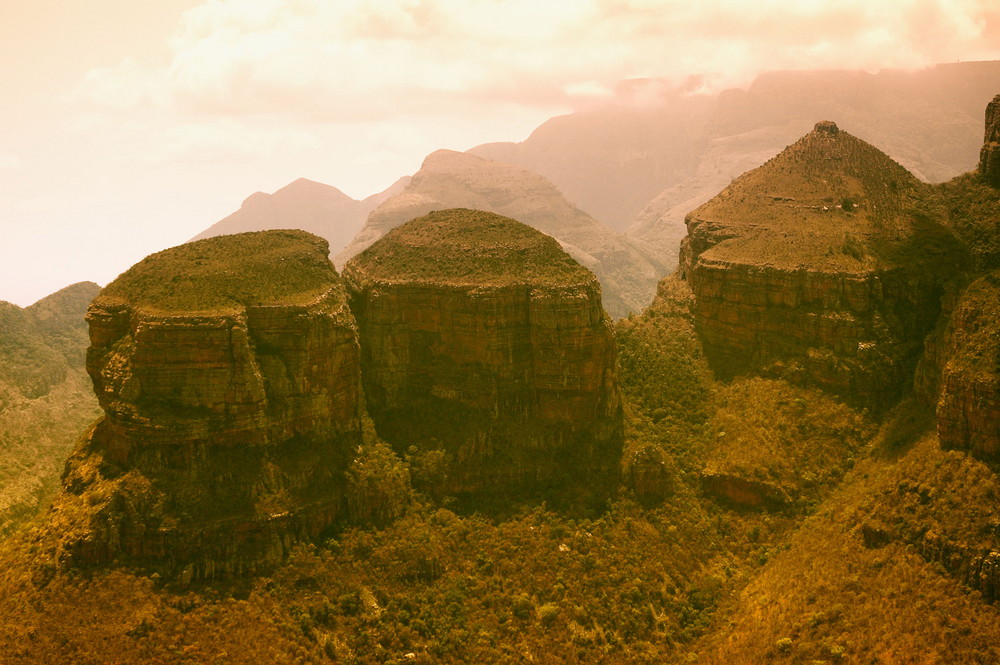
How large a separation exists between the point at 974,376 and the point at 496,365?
2306 cm

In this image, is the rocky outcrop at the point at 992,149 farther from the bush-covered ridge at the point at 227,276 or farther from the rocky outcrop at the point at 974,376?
the bush-covered ridge at the point at 227,276

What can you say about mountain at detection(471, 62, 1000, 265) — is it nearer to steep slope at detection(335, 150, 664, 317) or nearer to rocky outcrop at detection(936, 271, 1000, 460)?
steep slope at detection(335, 150, 664, 317)

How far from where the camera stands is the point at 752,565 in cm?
4084

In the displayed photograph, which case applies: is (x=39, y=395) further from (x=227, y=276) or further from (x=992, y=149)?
(x=992, y=149)

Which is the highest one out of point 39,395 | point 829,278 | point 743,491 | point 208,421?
point 829,278

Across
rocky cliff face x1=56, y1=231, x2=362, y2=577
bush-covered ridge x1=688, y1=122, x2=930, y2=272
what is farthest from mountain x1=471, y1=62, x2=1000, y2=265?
rocky cliff face x1=56, y1=231, x2=362, y2=577

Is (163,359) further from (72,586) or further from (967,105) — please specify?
(967,105)

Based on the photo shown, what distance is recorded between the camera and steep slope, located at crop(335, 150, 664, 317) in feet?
453

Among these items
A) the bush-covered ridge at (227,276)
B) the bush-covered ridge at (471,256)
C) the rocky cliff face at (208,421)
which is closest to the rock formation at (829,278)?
the bush-covered ridge at (471,256)

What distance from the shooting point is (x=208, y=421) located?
36656mm

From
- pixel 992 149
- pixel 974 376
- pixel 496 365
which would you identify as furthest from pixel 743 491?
pixel 992 149

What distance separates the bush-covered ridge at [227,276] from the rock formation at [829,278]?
26.0 m

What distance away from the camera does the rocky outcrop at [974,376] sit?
34375 mm

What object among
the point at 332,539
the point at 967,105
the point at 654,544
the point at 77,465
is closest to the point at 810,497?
the point at 654,544
